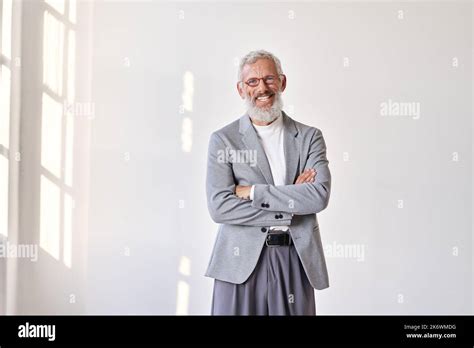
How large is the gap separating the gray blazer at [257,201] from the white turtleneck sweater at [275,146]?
3 centimetres

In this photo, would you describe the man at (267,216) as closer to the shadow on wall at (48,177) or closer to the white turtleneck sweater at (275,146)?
the white turtleneck sweater at (275,146)

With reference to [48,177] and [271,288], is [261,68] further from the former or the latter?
[48,177]

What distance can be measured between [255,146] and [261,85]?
35 centimetres

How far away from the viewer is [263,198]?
3.32 m

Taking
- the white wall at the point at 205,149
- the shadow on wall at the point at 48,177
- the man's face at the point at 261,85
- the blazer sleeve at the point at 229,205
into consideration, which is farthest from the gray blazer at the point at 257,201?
the shadow on wall at the point at 48,177

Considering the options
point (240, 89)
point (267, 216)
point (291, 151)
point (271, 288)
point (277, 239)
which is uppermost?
point (240, 89)

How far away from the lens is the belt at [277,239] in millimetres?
3354

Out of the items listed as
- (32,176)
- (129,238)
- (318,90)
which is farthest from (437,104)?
(32,176)

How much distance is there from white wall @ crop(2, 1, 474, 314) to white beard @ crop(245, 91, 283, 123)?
1.03 feet

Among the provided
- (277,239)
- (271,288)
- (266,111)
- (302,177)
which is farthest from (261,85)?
(271,288)

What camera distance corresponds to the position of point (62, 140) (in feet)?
13.1

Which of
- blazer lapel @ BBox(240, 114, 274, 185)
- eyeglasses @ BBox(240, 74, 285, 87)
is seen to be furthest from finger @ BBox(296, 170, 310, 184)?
eyeglasses @ BBox(240, 74, 285, 87)
